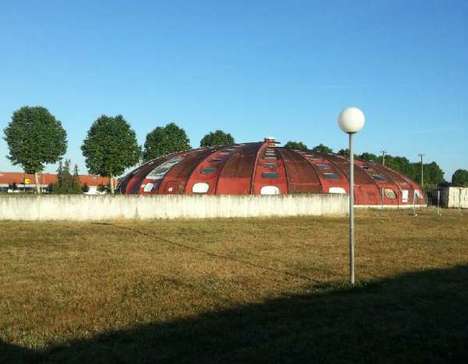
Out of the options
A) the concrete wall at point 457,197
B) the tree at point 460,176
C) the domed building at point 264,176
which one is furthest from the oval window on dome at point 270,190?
the tree at point 460,176

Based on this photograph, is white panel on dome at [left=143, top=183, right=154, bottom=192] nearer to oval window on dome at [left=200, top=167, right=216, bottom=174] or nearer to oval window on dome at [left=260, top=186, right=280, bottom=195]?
oval window on dome at [left=200, top=167, right=216, bottom=174]

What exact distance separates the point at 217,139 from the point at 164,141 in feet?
37.0

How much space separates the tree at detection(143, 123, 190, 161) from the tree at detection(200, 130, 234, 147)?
22.5 ft

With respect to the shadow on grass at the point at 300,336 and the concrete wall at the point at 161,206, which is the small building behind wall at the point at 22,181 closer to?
the concrete wall at the point at 161,206

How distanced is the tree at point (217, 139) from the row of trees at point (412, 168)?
45.8 ft

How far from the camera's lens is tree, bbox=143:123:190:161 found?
68.8 metres

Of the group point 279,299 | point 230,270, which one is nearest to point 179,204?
point 230,270

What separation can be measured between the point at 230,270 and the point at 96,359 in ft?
20.5

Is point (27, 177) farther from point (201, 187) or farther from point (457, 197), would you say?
point (457, 197)

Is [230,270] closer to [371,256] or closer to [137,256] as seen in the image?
[137,256]

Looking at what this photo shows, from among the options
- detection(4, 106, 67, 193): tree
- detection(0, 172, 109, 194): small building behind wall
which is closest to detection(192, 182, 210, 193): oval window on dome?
detection(4, 106, 67, 193): tree

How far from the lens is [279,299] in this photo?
8453 mm

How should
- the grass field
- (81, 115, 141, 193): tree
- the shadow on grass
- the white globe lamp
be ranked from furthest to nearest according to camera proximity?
(81, 115, 141, 193): tree < the white globe lamp < the grass field < the shadow on grass

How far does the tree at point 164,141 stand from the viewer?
2709 inches
